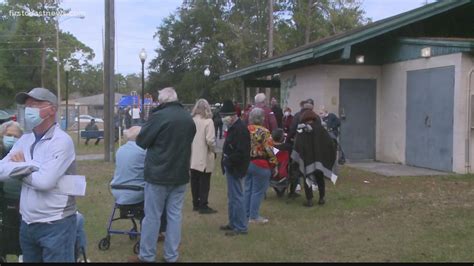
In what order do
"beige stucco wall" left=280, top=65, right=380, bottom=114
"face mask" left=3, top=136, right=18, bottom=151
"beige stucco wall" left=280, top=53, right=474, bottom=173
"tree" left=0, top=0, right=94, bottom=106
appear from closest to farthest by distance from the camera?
"face mask" left=3, top=136, right=18, bottom=151, "beige stucco wall" left=280, top=53, right=474, bottom=173, "beige stucco wall" left=280, top=65, right=380, bottom=114, "tree" left=0, top=0, right=94, bottom=106

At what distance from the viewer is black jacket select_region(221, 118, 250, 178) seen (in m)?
7.19

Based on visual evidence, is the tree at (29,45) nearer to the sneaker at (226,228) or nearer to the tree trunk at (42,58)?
the tree trunk at (42,58)

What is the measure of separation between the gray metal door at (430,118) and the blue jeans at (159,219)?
850 centimetres

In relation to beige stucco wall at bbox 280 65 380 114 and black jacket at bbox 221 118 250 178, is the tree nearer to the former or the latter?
beige stucco wall at bbox 280 65 380 114

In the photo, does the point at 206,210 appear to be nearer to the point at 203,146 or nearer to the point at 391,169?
the point at 203,146

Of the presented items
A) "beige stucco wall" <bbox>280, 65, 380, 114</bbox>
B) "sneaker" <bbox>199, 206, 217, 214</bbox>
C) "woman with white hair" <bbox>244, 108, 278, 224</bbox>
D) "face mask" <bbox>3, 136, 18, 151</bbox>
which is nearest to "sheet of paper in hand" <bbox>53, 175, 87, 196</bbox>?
"face mask" <bbox>3, 136, 18, 151</bbox>

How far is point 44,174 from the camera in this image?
12.3 ft

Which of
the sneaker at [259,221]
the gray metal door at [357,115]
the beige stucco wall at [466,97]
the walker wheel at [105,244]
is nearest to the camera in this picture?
the walker wheel at [105,244]

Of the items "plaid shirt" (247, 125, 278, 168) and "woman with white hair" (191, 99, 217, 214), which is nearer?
"plaid shirt" (247, 125, 278, 168)

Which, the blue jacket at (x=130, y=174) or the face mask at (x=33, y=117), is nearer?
the face mask at (x=33, y=117)

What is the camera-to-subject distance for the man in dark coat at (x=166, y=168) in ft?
18.9

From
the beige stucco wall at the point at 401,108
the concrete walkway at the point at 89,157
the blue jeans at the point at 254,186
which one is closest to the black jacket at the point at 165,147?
the blue jeans at the point at 254,186

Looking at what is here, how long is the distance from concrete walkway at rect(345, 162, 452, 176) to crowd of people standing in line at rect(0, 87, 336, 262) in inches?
137

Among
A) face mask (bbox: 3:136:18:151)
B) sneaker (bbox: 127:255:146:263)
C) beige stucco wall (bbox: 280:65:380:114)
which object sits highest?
beige stucco wall (bbox: 280:65:380:114)
